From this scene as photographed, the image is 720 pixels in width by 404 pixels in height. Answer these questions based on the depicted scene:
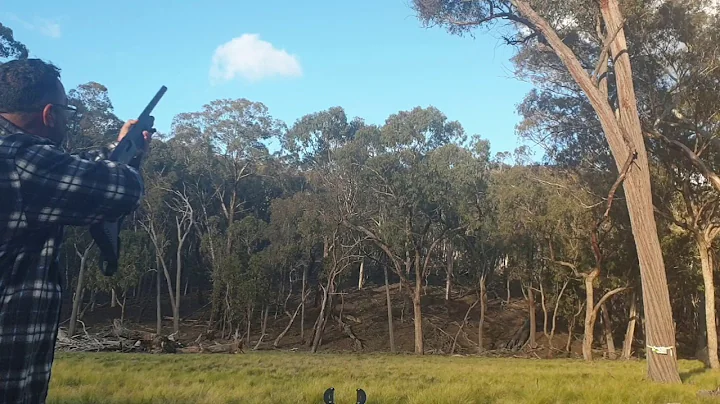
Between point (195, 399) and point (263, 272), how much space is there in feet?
75.5

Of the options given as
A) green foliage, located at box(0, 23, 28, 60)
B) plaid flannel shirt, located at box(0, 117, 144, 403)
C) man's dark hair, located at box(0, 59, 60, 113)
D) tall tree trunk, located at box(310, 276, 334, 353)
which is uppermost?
green foliage, located at box(0, 23, 28, 60)

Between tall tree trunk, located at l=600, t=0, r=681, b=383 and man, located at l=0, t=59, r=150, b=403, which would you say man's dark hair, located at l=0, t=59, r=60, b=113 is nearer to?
man, located at l=0, t=59, r=150, b=403

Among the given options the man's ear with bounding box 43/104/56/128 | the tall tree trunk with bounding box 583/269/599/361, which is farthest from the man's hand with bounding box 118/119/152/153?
the tall tree trunk with bounding box 583/269/599/361

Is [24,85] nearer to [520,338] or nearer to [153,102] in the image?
[153,102]

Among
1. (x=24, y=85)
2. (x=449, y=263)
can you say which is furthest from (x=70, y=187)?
(x=449, y=263)

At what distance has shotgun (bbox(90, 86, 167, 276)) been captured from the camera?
6.63 ft

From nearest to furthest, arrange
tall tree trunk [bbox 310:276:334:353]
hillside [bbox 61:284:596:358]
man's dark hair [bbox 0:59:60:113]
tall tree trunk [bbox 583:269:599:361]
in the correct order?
1. man's dark hair [bbox 0:59:60:113]
2. tall tree trunk [bbox 583:269:599:361]
3. tall tree trunk [bbox 310:276:334:353]
4. hillside [bbox 61:284:596:358]

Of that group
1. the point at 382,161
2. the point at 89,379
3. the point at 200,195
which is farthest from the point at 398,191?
the point at 89,379

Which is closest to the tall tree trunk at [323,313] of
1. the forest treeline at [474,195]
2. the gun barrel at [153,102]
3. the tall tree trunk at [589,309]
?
the forest treeline at [474,195]

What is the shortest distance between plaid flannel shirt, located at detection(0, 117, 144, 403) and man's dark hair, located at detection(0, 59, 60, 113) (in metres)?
0.09

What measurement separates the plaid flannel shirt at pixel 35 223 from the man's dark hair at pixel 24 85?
0.09 m

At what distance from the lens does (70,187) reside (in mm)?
1796

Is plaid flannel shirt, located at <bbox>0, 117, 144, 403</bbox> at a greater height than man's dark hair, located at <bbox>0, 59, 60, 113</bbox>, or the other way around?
man's dark hair, located at <bbox>0, 59, 60, 113</bbox>

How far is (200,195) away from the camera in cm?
3416
